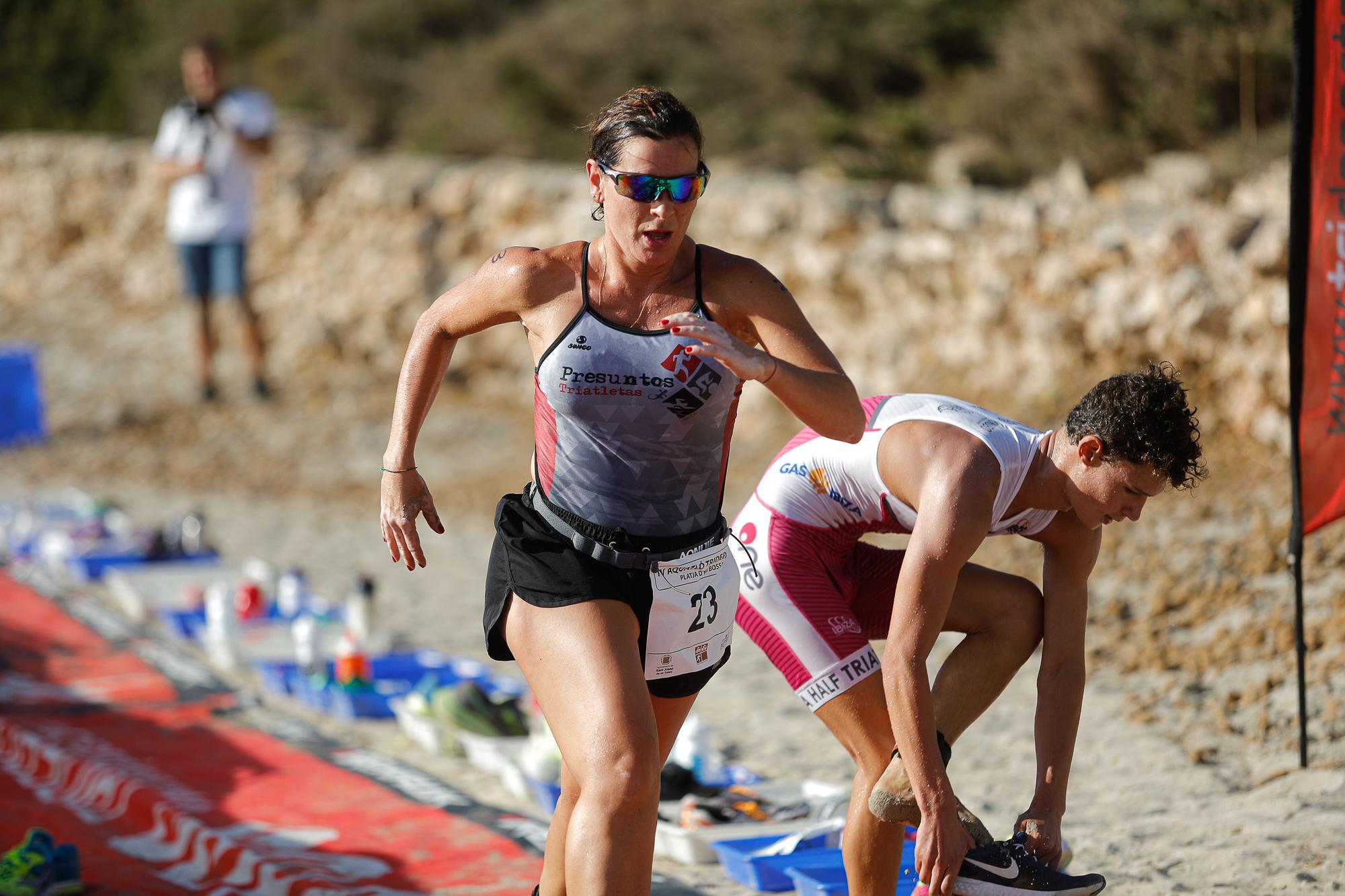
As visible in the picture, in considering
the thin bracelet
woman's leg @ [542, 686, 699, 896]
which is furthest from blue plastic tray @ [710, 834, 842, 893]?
the thin bracelet

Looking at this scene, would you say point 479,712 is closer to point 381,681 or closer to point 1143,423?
point 381,681

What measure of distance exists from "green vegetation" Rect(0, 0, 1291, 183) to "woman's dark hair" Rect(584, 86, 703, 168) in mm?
1645

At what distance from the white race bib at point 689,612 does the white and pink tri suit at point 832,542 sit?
1.10 ft

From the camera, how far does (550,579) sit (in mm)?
2902

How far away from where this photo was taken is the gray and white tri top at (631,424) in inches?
113

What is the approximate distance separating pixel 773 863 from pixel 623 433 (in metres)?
1.58

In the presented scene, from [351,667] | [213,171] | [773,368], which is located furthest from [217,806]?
[213,171]

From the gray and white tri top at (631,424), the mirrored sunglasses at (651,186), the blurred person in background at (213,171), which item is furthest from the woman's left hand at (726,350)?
the blurred person in background at (213,171)

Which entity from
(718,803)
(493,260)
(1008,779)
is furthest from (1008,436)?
(1008,779)

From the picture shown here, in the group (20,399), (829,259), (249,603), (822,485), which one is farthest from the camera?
(20,399)

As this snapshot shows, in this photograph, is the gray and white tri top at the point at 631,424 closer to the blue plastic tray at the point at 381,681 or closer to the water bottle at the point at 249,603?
the blue plastic tray at the point at 381,681

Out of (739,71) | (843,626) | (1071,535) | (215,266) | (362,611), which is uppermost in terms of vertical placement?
(739,71)

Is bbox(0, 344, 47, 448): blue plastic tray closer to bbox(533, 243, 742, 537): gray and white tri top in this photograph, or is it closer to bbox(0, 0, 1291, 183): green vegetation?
bbox(0, 0, 1291, 183): green vegetation

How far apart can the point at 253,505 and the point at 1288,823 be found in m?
8.37
